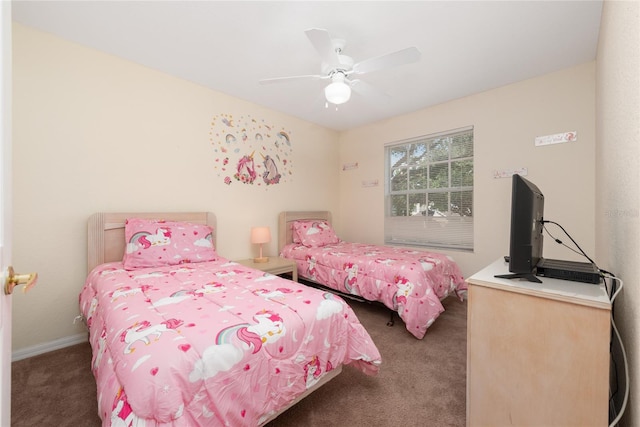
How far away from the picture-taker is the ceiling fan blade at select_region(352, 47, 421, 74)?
1718mm

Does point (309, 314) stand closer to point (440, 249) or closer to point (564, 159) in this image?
point (440, 249)

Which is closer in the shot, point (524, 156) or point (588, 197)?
point (588, 197)

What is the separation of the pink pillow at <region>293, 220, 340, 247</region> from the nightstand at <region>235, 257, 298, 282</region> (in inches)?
18.5

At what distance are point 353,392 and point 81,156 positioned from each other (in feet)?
9.10

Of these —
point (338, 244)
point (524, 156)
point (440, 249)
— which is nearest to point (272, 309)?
point (338, 244)

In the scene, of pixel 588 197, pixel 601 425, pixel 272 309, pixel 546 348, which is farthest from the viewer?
pixel 588 197

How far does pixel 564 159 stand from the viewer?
2.57 metres

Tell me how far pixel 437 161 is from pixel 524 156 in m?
0.94

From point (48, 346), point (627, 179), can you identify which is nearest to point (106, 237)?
point (48, 346)

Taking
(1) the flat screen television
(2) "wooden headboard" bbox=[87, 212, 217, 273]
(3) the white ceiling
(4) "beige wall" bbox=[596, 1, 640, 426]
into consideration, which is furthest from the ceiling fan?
(2) "wooden headboard" bbox=[87, 212, 217, 273]

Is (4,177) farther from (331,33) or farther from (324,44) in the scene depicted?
(331,33)

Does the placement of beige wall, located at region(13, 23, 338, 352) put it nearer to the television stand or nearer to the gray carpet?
the gray carpet

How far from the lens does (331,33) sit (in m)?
2.01

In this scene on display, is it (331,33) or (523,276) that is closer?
(523,276)
